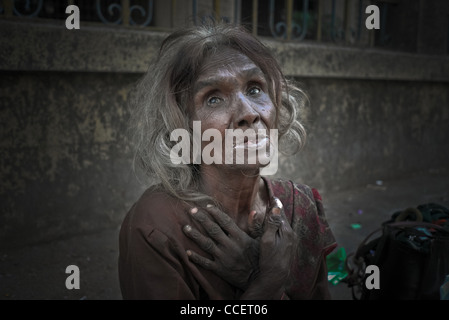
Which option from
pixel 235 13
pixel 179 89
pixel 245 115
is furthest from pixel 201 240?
pixel 235 13

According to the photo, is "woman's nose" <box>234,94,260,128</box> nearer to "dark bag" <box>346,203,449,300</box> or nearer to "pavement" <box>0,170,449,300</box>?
"dark bag" <box>346,203,449,300</box>

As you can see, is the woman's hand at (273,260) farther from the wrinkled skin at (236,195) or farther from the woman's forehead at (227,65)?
the woman's forehead at (227,65)

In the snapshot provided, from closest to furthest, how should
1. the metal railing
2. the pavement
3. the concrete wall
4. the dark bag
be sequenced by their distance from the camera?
1. the dark bag
2. the pavement
3. the concrete wall
4. the metal railing

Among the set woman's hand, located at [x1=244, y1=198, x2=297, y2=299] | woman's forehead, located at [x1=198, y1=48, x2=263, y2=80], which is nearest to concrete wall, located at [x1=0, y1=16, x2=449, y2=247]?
woman's forehead, located at [x1=198, y1=48, x2=263, y2=80]

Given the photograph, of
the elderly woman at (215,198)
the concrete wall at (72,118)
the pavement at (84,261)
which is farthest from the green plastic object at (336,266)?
the concrete wall at (72,118)

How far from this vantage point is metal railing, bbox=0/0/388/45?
379 centimetres

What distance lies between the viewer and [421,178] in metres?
6.23

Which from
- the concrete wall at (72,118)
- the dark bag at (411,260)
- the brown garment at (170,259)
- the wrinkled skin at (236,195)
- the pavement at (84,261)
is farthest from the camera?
the concrete wall at (72,118)

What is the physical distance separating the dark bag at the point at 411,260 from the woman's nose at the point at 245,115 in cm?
128

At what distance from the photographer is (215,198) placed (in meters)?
1.98

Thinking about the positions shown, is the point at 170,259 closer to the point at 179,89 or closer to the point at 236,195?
the point at 236,195

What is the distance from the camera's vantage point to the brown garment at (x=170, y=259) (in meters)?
1.63

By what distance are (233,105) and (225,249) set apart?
1.93 feet
